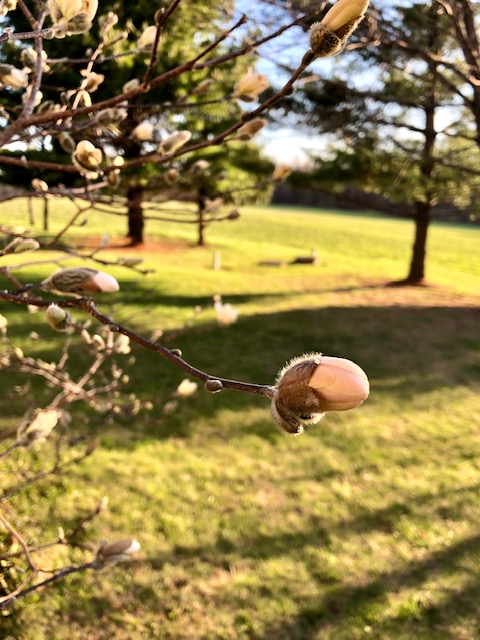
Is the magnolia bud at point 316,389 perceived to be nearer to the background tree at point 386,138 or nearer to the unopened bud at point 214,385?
the unopened bud at point 214,385

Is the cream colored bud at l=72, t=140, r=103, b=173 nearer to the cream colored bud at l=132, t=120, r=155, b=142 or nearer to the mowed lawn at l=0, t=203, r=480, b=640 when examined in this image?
the cream colored bud at l=132, t=120, r=155, b=142

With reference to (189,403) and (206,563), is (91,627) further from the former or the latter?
(189,403)

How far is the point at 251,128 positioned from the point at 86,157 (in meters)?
0.30

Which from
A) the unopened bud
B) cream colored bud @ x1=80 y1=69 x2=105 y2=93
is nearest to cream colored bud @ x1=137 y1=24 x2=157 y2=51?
cream colored bud @ x1=80 y1=69 x2=105 y2=93

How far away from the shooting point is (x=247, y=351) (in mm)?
5375

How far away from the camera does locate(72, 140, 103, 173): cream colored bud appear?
85cm

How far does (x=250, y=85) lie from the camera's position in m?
0.91

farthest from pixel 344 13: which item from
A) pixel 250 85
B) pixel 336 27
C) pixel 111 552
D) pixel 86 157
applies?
pixel 111 552

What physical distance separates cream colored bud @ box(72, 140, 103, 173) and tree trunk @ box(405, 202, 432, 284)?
9.48 meters

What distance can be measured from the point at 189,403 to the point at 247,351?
143cm

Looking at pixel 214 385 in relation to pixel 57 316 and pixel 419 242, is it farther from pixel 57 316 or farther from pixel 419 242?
pixel 419 242

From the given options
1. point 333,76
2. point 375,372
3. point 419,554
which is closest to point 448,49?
point 333,76

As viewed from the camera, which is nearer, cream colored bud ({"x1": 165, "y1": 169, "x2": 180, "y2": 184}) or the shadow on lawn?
cream colored bud ({"x1": 165, "y1": 169, "x2": 180, "y2": 184})

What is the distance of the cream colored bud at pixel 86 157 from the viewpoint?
0.85 meters
